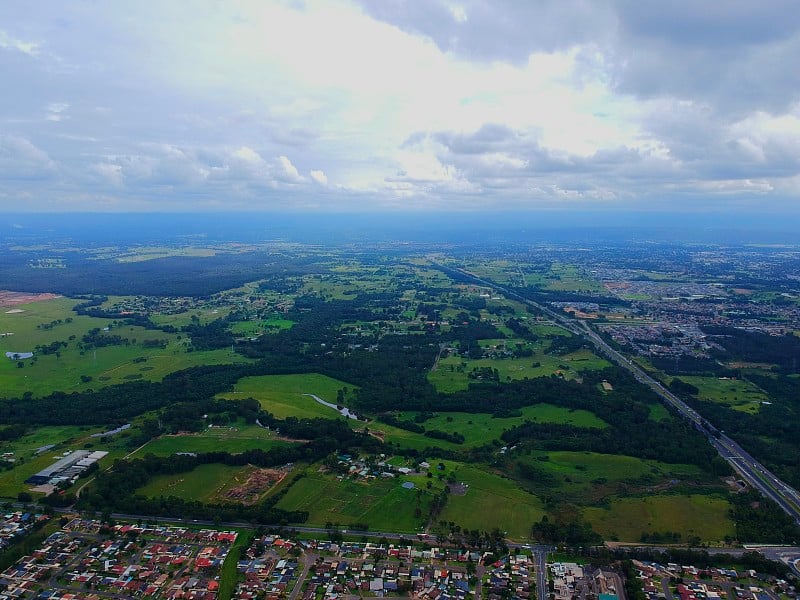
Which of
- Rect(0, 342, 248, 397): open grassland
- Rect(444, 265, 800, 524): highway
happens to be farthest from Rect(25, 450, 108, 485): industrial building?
Rect(444, 265, 800, 524): highway

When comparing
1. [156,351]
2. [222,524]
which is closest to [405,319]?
[156,351]

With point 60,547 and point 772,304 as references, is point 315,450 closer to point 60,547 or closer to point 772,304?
point 60,547

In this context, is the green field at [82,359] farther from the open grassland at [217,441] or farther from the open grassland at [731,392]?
the open grassland at [731,392]

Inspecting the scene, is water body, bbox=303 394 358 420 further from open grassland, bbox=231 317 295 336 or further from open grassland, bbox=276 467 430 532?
open grassland, bbox=231 317 295 336

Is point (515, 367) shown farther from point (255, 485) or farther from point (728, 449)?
point (255, 485)

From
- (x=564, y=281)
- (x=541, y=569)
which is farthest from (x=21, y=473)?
(x=564, y=281)
